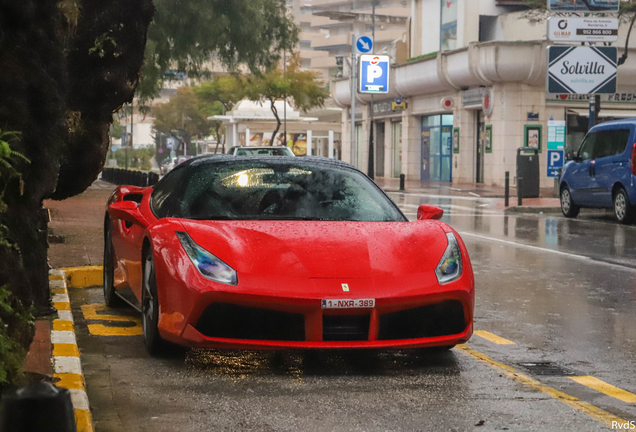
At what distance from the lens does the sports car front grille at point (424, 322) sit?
592cm

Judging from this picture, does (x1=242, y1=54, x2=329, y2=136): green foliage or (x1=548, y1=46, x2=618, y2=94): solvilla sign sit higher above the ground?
(x1=242, y1=54, x2=329, y2=136): green foliage

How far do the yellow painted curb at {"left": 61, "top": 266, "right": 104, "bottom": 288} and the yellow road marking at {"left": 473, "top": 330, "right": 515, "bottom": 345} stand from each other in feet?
13.2

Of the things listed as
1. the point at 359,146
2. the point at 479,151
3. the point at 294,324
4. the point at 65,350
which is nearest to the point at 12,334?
the point at 65,350

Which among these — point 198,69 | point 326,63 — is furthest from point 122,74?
point 326,63

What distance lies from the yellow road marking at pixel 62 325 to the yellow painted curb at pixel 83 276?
10.3 feet

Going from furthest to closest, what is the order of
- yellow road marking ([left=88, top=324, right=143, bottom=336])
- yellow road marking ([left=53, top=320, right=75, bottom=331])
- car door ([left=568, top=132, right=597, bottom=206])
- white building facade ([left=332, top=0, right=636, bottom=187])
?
1. white building facade ([left=332, top=0, right=636, bottom=187])
2. car door ([left=568, top=132, right=597, bottom=206])
3. yellow road marking ([left=88, top=324, right=143, bottom=336])
4. yellow road marking ([left=53, top=320, right=75, bottom=331])

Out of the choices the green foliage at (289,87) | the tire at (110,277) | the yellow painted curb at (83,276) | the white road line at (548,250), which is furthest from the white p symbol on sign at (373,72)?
the tire at (110,277)

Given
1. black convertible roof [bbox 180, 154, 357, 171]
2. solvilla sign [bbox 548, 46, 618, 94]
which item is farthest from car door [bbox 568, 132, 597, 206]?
black convertible roof [bbox 180, 154, 357, 171]

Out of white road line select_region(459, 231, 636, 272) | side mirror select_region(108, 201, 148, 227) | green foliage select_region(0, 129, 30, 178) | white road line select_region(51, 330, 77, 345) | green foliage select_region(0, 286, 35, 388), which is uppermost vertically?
green foliage select_region(0, 129, 30, 178)

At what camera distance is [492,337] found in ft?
24.0

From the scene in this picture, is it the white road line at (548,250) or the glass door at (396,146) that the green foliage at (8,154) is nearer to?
the white road line at (548,250)

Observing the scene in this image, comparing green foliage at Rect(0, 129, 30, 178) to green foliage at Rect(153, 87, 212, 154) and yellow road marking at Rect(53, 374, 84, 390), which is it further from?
green foliage at Rect(153, 87, 212, 154)

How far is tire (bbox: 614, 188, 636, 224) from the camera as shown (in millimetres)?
18875

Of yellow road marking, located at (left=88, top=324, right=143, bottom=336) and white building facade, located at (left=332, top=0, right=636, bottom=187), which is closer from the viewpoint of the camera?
yellow road marking, located at (left=88, top=324, right=143, bottom=336)
